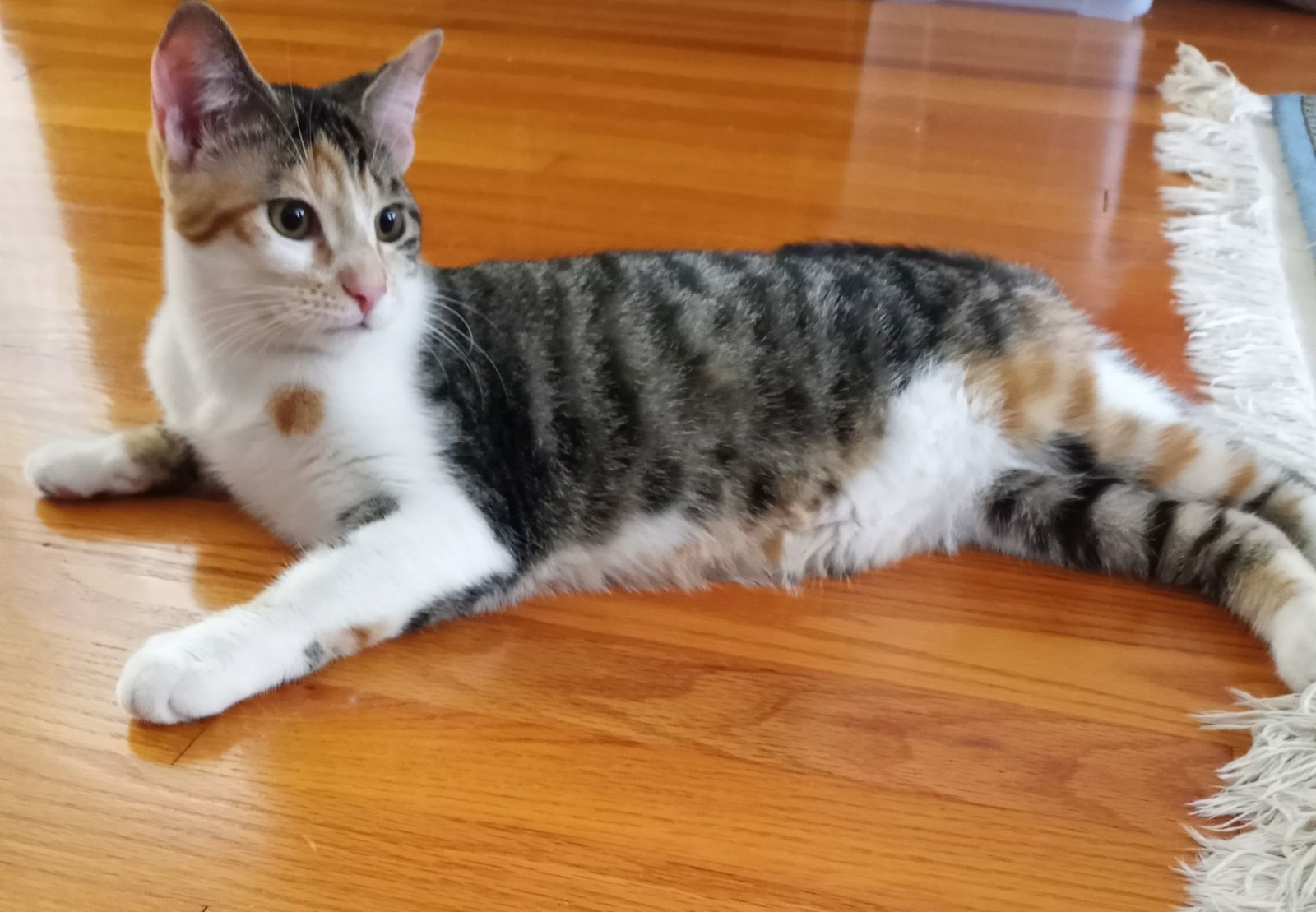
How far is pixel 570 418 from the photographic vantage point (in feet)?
4.20

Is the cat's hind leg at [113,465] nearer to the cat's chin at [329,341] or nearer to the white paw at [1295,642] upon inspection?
the cat's chin at [329,341]

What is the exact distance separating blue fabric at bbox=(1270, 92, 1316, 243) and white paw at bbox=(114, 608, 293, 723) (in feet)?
6.22

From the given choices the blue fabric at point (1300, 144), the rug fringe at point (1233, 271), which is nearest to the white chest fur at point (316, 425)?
the rug fringe at point (1233, 271)

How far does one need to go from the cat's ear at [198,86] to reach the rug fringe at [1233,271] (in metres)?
→ 1.27

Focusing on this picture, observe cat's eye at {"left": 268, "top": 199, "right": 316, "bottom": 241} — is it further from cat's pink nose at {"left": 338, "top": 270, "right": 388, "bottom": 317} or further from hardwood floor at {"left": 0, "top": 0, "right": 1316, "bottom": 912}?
hardwood floor at {"left": 0, "top": 0, "right": 1316, "bottom": 912}

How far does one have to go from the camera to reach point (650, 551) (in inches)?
51.0

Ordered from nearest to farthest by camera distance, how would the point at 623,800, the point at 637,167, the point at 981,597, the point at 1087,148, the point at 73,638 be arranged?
the point at 623,800 < the point at 73,638 < the point at 981,597 < the point at 637,167 < the point at 1087,148

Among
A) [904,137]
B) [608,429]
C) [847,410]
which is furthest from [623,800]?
[904,137]

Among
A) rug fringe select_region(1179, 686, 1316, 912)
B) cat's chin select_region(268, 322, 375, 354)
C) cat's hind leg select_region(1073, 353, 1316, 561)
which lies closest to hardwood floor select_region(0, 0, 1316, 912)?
rug fringe select_region(1179, 686, 1316, 912)

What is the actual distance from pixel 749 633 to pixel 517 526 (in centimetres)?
29

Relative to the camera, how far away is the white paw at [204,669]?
39.5 inches

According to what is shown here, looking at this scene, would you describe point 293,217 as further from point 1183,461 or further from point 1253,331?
point 1253,331

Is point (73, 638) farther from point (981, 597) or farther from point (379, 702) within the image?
point (981, 597)

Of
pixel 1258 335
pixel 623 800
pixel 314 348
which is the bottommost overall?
pixel 623 800
